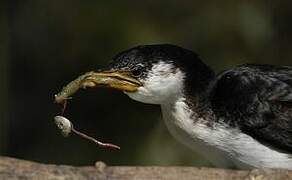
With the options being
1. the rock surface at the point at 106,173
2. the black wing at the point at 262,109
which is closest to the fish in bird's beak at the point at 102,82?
the black wing at the point at 262,109

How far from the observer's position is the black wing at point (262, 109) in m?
4.08

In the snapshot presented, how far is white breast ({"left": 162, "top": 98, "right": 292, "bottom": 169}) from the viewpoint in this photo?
4.05 meters

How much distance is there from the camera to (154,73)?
4.07 meters

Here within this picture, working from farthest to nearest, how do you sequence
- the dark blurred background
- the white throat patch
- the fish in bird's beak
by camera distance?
the dark blurred background, the white throat patch, the fish in bird's beak

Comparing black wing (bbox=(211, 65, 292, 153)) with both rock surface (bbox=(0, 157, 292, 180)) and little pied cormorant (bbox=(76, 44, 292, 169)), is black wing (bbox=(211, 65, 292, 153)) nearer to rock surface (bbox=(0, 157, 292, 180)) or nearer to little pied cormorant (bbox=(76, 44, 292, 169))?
little pied cormorant (bbox=(76, 44, 292, 169))

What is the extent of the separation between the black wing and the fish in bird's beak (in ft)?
1.19

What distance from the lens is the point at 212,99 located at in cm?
418

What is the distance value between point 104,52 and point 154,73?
9.31 feet

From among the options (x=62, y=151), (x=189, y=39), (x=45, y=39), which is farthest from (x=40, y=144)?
(x=189, y=39)

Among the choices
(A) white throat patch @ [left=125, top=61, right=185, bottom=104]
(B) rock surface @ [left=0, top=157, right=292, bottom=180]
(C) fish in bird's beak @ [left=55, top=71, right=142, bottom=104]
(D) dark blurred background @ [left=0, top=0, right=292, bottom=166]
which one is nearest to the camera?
(B) rock surface @ [left=0, top=157, right=292, bottom=180]

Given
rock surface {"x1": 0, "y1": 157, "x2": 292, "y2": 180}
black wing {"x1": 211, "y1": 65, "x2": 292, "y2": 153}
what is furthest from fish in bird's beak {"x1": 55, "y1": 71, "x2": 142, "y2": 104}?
rock surface {"x1": 0, "y1": 157, "x2": 292, "y2": 180}

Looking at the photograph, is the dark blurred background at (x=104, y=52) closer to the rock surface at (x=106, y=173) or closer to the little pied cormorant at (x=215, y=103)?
the little pied cormorant at (x=215, y=103)

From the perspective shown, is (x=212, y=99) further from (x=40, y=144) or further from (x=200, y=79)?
(x=40, y=144)

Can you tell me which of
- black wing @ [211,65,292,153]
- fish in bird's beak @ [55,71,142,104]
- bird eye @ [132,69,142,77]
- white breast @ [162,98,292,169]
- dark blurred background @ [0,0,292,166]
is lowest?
dark blurred background @ [0,0,292,166]
